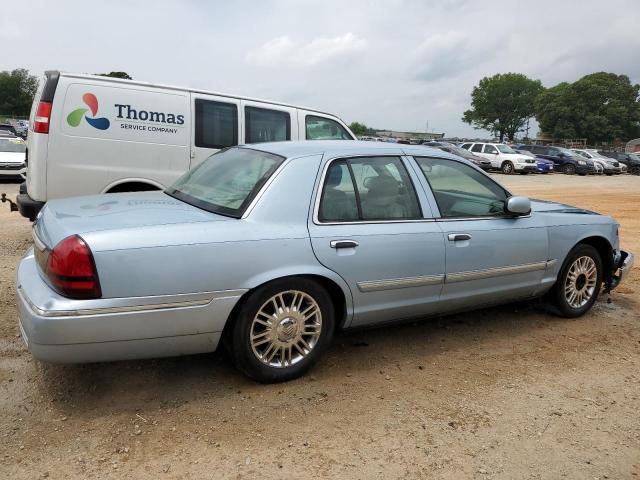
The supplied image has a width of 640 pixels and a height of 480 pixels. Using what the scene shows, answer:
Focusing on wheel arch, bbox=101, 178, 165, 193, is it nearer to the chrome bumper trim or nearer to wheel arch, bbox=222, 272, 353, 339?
the chrome bumper trim

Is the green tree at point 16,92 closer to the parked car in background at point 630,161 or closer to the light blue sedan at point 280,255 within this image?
the parked car in background at point 630,161

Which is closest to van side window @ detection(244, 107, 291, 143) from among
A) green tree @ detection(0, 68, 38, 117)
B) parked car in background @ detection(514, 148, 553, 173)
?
parked car in background @ detection(514, 148, 553, 173)

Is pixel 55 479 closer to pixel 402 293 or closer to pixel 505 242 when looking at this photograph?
pixel 402 293

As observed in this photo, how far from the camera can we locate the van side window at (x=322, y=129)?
762cm

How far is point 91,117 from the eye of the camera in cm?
608

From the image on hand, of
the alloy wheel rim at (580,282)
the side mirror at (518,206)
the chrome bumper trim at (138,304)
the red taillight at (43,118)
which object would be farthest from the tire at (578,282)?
the red taillight at (43,118)

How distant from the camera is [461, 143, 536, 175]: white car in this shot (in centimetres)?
2877

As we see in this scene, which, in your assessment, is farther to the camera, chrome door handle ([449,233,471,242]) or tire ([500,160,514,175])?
tire ([500,160,514,175])

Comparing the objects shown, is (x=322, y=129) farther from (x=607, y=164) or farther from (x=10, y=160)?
(x=607, y=164)

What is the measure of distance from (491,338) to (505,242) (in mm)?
777

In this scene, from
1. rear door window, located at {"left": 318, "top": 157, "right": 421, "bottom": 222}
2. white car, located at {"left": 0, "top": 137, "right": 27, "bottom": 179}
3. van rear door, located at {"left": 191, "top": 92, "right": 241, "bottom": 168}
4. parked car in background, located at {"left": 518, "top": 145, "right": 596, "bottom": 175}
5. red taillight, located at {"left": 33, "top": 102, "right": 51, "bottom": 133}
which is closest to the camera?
rear door window, located at {"left": 318, "top": 157, "right": 421, "bottom": 222}

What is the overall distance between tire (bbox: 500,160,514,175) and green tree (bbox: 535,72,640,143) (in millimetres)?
54850

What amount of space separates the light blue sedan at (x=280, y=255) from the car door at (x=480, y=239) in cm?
1

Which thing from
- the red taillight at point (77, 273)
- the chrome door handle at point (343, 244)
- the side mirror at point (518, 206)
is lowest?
the red taillight at point (77, 273)
